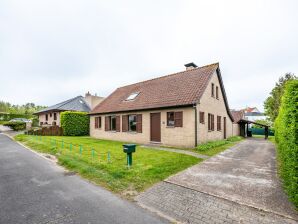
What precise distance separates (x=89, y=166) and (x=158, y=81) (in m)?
13.1

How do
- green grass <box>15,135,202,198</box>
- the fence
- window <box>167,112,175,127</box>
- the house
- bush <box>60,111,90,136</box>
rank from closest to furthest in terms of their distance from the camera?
green grass <box>15,135,202,198</box> → the fence → window <box>167,112,175,127</box> → bush <box>60,111,90,136</box> → the house

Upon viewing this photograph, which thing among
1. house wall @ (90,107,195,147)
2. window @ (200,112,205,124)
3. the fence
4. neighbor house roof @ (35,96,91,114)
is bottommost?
the fence

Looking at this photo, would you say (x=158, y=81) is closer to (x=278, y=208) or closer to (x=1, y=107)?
(x=278, y=208)

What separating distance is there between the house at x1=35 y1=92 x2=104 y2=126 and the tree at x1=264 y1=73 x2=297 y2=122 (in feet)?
124

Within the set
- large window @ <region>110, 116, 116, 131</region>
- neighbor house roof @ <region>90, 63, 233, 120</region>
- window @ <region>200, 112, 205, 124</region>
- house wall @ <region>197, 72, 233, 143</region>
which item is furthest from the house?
window @ <region>200, 112, 205, 124</region>

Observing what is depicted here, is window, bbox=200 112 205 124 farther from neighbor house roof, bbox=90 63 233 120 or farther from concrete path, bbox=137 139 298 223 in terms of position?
concrete path, bbox=137 139 298 223

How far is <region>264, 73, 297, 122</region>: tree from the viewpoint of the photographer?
128ft

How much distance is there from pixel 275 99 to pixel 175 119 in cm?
3785

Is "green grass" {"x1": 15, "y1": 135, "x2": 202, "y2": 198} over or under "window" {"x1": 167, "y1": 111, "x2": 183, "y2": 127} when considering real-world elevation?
under

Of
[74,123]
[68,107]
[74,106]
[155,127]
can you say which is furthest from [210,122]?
[74,106]

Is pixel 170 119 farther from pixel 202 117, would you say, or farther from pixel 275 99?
pixel 275 99

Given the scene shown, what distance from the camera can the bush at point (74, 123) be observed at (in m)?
23.0

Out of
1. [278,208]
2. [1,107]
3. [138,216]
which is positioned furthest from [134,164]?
[1,107]

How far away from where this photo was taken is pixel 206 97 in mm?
15117
